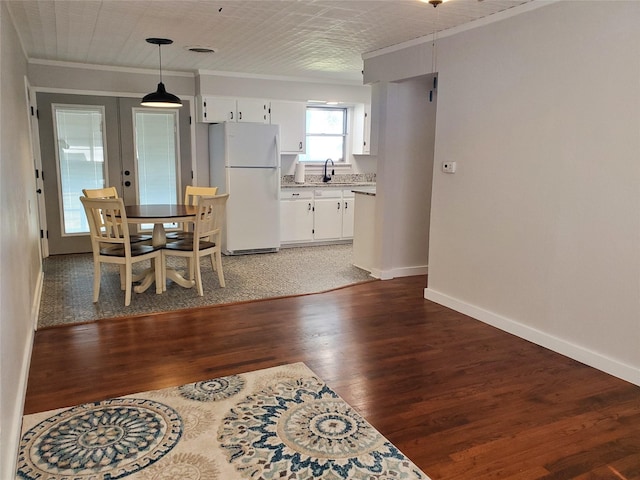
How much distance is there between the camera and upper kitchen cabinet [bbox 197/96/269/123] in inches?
250

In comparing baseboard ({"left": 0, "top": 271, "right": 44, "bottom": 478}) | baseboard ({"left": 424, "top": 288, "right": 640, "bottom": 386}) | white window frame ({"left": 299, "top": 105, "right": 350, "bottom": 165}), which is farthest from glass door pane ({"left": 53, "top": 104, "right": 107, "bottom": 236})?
baseboard ({"left": 424, "top": 288, "right": 640, "bottom": 386})

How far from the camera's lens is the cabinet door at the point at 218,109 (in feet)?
20.8

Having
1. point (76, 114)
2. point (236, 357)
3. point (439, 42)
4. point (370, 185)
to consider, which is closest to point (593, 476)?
point (236, 357)

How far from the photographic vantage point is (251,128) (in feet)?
20.2

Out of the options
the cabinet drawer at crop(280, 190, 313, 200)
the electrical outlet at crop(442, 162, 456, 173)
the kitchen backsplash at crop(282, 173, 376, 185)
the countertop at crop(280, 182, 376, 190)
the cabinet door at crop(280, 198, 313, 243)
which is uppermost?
the electrical outlet at crop(442, 162, 456, 173)

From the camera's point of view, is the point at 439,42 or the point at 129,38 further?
the point at 129,38

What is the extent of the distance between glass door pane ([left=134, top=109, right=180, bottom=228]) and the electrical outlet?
387 cm

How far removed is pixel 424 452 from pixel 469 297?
209cm

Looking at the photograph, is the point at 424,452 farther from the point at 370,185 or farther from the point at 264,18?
the point at 370,185

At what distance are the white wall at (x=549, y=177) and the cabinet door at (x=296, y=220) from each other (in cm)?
284

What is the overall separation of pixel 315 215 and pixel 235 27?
3.28m

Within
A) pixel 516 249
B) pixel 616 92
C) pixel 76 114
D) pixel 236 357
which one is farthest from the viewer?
pixel 76 114

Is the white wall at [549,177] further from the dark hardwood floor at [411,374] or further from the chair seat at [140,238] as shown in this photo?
the chair seat at [140,238]

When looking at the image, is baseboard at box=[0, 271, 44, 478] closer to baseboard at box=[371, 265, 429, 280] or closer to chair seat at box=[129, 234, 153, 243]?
chair seat at box=[129, 234, 153, 243]
